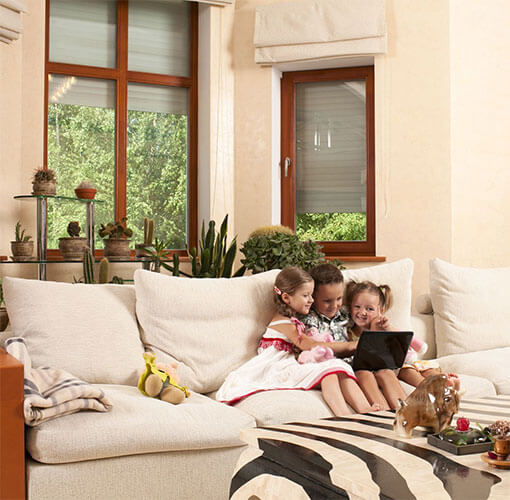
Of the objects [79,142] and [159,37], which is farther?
[159,37]

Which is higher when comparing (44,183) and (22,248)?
(44,183)

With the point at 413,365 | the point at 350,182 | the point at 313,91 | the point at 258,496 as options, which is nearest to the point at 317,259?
the point at 413,365

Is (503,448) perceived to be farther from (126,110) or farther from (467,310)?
(126,110)

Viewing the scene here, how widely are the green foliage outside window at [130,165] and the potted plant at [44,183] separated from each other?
1.64 ft

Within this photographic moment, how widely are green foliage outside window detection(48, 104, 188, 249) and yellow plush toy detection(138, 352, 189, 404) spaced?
2.51 meters

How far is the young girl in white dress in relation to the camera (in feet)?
8.36

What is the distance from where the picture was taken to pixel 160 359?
276 centimetres

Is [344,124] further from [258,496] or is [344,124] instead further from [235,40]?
[258,496]

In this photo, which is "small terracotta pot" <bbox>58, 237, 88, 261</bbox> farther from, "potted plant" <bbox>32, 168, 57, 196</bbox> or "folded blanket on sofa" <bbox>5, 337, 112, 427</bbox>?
"folded blanket on sofa" <bbox>5, 337, 112, 427</bbox>

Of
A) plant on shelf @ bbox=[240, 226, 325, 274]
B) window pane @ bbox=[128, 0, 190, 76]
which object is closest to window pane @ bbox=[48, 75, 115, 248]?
window pane @ bbox=[128, 0, 190, 76]

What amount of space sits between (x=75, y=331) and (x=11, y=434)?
71 cm

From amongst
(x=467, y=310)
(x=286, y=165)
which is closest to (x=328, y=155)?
(x=286, y=165)

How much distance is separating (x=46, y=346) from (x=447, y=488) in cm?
169

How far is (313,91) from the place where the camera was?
5.14m
